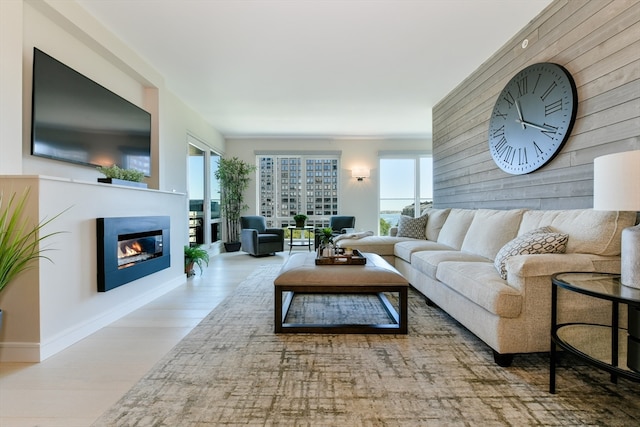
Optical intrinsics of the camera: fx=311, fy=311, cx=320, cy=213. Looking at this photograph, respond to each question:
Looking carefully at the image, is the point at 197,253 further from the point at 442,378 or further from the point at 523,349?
the point at 523,349

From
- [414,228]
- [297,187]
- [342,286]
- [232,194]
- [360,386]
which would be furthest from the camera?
[297,187]

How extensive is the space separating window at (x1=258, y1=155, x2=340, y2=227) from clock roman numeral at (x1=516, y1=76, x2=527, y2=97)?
4.76m

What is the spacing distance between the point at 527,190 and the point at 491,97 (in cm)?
121

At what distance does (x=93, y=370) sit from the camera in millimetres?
1828

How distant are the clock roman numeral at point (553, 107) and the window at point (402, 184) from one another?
16.0 ft

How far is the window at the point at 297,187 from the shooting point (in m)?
7.50

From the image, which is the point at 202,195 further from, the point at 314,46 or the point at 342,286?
the point at 342,286

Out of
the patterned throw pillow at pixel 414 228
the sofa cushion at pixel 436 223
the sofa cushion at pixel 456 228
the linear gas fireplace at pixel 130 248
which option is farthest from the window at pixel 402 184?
the linear gas fireplace at pixel 130 248

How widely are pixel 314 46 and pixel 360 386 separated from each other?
3115 millimetres

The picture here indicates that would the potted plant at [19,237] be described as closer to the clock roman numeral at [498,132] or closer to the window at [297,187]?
the clock roman numeral at [498,132]

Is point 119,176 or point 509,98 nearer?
point 119,176

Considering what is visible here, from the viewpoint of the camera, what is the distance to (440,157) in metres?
4.90

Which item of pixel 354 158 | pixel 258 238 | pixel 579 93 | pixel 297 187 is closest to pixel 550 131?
pixel 579 93

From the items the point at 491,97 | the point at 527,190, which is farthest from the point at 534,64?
the point at 527,190
